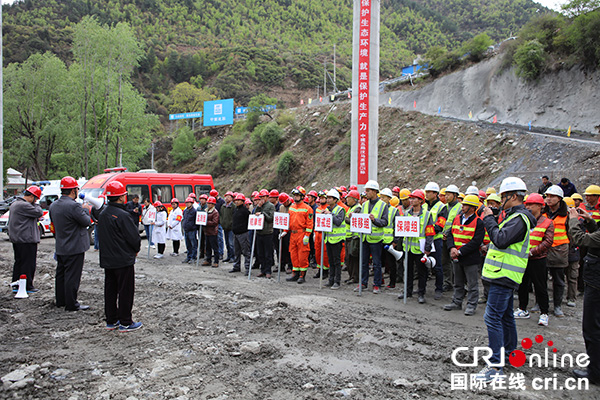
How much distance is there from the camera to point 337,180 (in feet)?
104

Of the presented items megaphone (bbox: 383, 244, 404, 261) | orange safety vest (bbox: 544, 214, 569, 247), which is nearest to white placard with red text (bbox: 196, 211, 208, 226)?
megaphone (bbox: 383, 244, 404, 261)

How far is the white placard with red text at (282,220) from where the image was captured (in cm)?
958

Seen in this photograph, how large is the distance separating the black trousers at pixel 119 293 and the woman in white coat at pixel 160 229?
7499 mm

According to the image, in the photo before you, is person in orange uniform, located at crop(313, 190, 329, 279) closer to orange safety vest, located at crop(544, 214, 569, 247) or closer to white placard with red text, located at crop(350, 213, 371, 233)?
white placard with red text, located at crop(350, 213, 371, 233)

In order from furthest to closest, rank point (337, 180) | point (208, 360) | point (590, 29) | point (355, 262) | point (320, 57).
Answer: point (320, 57), point (337, 180), point (590, 29), point (355, 262), point (208, 360)

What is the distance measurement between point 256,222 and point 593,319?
23.0 feet

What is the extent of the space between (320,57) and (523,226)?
4884 inches

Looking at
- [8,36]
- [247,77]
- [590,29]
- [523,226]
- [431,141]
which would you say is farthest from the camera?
[247,77]

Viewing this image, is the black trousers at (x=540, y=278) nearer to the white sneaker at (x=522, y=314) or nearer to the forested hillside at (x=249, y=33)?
the white sneaker at (x=522, y=314)

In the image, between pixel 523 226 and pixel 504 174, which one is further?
pixel 504 174

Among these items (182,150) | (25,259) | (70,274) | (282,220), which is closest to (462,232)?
(282,220)

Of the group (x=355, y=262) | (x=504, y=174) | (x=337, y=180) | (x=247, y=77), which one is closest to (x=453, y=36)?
(x=247, y=77)

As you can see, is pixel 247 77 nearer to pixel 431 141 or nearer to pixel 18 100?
pixel 18 100

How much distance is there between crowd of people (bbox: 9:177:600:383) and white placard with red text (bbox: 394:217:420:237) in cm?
11
